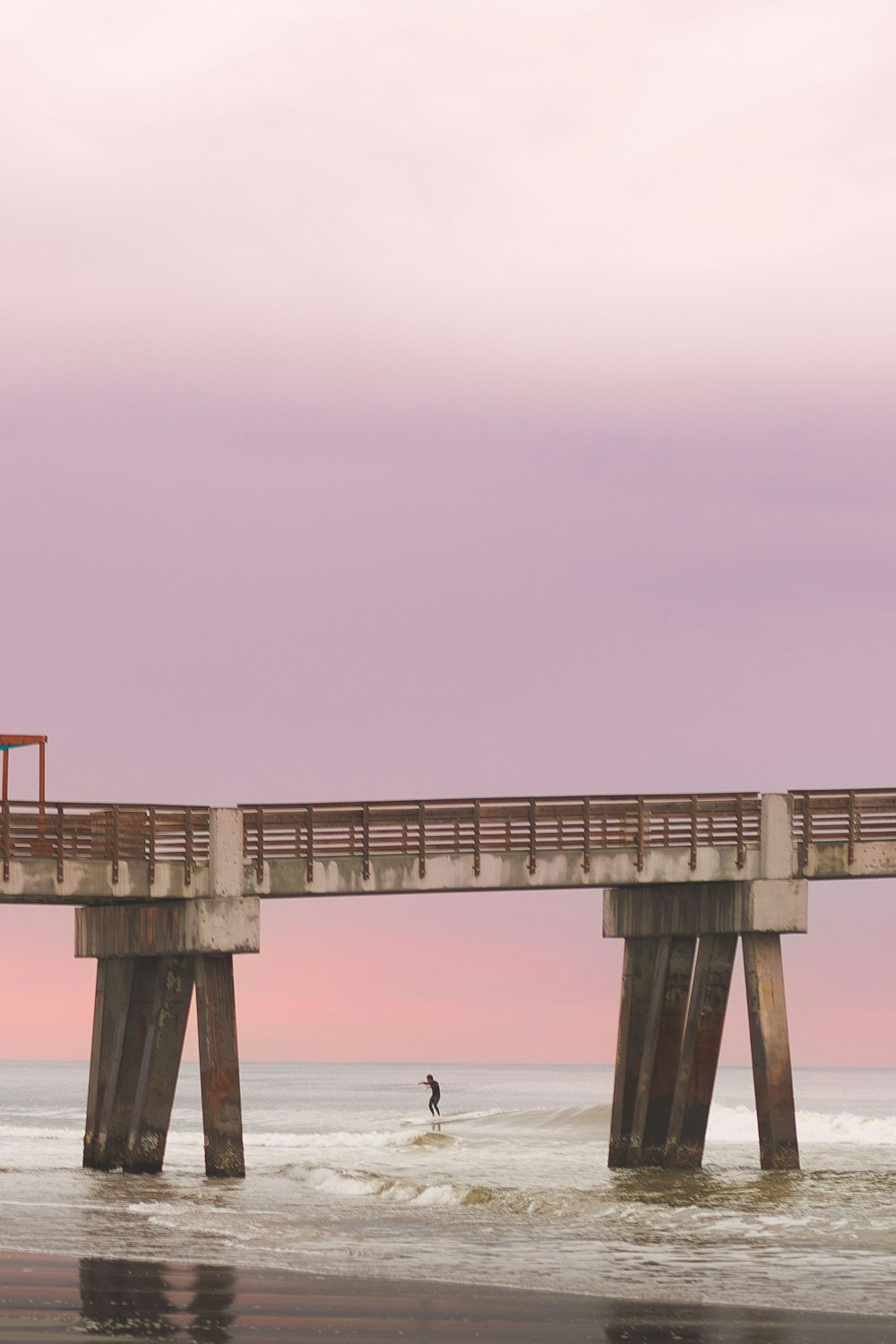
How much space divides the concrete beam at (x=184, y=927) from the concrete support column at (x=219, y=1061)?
370 millimetres

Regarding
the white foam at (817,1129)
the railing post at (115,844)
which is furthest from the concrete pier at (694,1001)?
the white foam at (817,1129)

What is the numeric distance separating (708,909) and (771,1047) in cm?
267

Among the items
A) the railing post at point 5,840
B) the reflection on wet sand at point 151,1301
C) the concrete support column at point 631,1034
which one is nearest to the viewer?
the reflection on wet sand at point 151,1301

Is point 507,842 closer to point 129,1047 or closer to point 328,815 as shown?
point 328,815

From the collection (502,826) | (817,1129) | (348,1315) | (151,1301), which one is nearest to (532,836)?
(502,826)

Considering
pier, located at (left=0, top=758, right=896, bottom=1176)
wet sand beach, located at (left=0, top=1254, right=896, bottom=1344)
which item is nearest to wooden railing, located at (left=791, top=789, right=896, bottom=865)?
pier, located at (left=0, top=758, right=896, bottom=1176)

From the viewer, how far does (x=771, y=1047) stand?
111 feet

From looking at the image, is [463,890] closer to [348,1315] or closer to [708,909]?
[708,909]

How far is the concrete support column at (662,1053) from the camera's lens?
35.5 m

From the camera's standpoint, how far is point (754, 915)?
3438cm

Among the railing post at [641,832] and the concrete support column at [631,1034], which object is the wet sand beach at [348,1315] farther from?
the concrete support column at [631,1034]

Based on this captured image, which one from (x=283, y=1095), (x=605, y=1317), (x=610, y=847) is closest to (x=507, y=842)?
(x=610, y=847)

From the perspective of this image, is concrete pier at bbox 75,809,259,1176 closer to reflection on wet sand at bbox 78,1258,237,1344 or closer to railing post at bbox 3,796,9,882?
railing post at bbox 3,796,9,882

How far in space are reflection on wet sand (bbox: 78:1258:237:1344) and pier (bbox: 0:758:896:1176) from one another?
11721 mm
